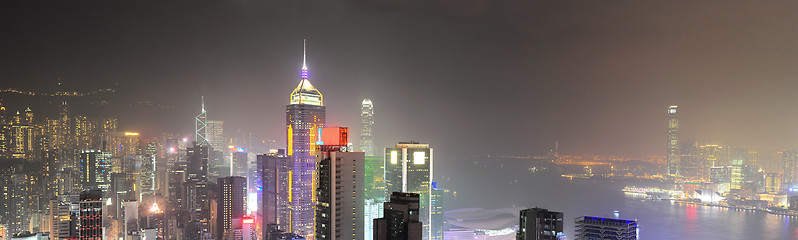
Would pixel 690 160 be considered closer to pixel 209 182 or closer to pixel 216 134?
pixel 216 134

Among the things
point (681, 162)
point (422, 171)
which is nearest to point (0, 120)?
point (422, 171)

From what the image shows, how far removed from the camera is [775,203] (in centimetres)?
1359

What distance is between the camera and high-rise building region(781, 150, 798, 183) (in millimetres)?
11234

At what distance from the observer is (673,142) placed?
12945 mm

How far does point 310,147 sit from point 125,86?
4.39 meters

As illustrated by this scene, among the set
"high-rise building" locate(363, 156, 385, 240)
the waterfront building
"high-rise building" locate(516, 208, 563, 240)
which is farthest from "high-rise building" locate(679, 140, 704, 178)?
"high-rise building" locate(516, 208, 563, 240)

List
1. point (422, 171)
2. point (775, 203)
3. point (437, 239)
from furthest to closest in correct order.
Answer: point (775, 203) → point (437, 239) → point (422, 171)

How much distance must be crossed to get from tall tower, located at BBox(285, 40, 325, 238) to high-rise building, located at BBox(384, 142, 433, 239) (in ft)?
6.69

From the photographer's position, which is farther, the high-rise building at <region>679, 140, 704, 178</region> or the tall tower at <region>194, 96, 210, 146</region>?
the high-rise building at <region>679, 140, 704, 178</region>

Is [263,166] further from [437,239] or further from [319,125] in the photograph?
[437,239]

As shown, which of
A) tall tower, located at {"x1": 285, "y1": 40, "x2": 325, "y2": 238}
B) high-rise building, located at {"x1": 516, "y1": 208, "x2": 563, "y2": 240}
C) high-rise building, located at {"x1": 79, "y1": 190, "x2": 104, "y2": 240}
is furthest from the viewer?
tall tower, located at {"x1": 285, "y1": 40, "x2": 325, "y2": 238}

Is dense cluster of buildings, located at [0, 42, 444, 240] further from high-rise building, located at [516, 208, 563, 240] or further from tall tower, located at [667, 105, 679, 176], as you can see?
tall tower, located at [667, 105, 679, 176]

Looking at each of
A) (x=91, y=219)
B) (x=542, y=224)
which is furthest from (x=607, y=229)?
(x=91, y=219)

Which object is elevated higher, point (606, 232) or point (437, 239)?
point (606, 232)
